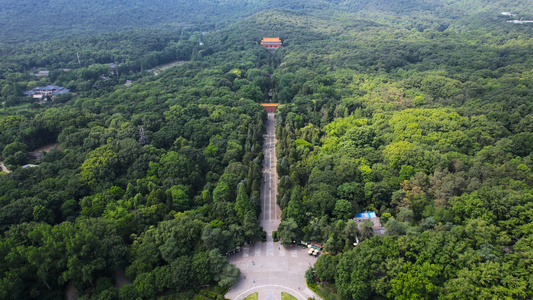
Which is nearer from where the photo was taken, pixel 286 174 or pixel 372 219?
pixel 372 219

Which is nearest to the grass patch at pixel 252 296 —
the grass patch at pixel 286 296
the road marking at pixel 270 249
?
the grass patch at pixel 286 296

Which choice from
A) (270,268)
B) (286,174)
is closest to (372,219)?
(270,268)

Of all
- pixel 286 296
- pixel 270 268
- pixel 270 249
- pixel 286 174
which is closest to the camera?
pixel 286 296

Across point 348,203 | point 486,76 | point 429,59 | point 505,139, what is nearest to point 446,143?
point 505,139

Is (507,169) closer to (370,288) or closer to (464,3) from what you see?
(370,288)

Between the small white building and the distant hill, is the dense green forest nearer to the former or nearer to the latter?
the small white building

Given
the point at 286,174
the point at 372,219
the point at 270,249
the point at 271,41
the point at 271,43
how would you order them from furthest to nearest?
1. the point at 271,41
2. the point at 271,43
3. the point at 286,174
4. the point at 372,219
5. the point at 270,249

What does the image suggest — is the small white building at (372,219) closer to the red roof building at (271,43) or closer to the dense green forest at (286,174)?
the dense green forest at (286,174)

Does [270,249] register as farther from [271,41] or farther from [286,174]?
[271,41]

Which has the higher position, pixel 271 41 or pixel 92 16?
pixel 92 16
